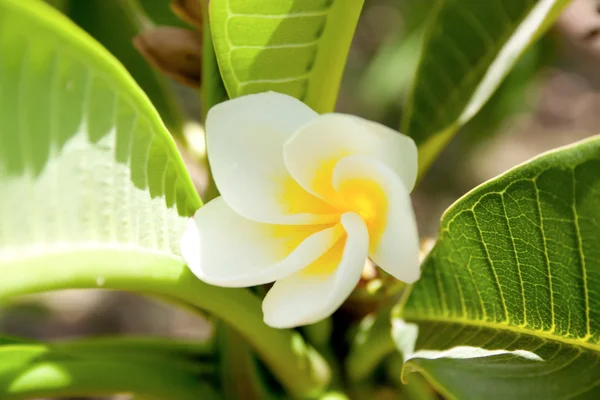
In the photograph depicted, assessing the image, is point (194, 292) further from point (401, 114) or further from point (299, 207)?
point (401, 114)

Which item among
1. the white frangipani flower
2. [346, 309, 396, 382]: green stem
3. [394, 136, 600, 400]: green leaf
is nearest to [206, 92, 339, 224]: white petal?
the white frangipani flower

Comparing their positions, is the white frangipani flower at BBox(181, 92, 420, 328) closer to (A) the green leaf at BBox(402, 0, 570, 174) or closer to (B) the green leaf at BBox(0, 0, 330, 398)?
(B) the green leaf at BBox(0, 0, 330, 398)

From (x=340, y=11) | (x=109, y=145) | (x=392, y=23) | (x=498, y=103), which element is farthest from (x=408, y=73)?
(x=109, y=145)

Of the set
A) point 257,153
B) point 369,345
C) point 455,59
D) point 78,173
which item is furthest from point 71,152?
point 455,59

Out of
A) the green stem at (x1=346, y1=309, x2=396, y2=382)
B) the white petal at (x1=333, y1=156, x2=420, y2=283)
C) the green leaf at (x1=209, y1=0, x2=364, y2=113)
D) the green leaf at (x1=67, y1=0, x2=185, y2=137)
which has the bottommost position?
the green stem at (x1=346, y1=309, x2=396, y2=382)

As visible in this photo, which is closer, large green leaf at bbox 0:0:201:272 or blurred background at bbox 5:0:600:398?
large green leaf at bbox 0:0:201:272

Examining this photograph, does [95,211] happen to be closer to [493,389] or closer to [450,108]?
[493,389]
